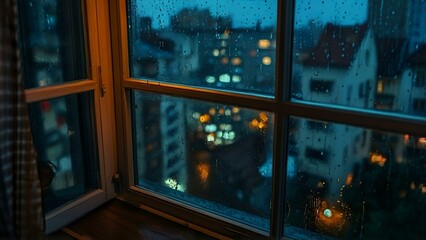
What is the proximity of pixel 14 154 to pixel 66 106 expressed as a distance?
456 millimetres

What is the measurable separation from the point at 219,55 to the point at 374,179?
790 mm

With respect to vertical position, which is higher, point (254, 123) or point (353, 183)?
point (254, 123)

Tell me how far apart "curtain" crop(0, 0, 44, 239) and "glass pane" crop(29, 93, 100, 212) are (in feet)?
0.95

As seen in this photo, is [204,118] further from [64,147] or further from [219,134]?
[64,147]

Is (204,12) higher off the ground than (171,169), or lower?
higher

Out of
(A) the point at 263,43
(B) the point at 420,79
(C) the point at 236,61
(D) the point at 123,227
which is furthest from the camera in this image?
(D) the point at 123,227

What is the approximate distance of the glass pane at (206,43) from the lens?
1.56 metres

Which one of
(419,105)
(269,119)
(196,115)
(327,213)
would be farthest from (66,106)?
(419,105)

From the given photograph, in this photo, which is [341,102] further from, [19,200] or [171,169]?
[19,200]

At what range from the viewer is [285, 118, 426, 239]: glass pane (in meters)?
1.38

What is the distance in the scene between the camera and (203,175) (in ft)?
6.38

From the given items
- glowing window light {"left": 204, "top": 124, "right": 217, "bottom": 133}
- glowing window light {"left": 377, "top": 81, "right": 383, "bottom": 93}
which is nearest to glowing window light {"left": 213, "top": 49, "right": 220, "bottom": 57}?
glowing window light {"left": 204, "top": 124, "right": 217, "bottom": 133}

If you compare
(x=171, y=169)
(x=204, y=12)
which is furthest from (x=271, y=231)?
(x=204, y=12)

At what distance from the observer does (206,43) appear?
1713 mm
